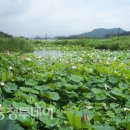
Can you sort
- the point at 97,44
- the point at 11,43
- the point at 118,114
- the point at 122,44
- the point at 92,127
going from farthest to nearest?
the point at 97,44 < the point at 122,44 < the point at 11,43 < the point at 118,114 < the point at 92,127

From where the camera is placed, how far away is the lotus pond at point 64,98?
2.66 meters

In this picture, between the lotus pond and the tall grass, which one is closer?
the lotus pond

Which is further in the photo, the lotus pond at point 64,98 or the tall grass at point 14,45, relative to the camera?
the tall grass at point 14,45

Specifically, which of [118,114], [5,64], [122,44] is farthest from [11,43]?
[118,114]

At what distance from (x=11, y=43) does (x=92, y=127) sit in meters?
12.3

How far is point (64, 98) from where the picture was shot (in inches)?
157

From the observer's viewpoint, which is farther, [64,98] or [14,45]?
[14,45]

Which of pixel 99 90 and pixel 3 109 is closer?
pixel 3 109

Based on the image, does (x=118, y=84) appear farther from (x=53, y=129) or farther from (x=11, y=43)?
(x=11, y=43)

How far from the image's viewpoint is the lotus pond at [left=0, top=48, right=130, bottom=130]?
8.73ft

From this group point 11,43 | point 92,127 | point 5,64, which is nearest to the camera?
point 92,127

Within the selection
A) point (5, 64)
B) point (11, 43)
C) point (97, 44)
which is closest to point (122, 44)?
point (97, 44)

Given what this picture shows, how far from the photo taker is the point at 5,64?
526 cm

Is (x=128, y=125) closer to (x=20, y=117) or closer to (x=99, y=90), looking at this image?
(x=20, y=117)
